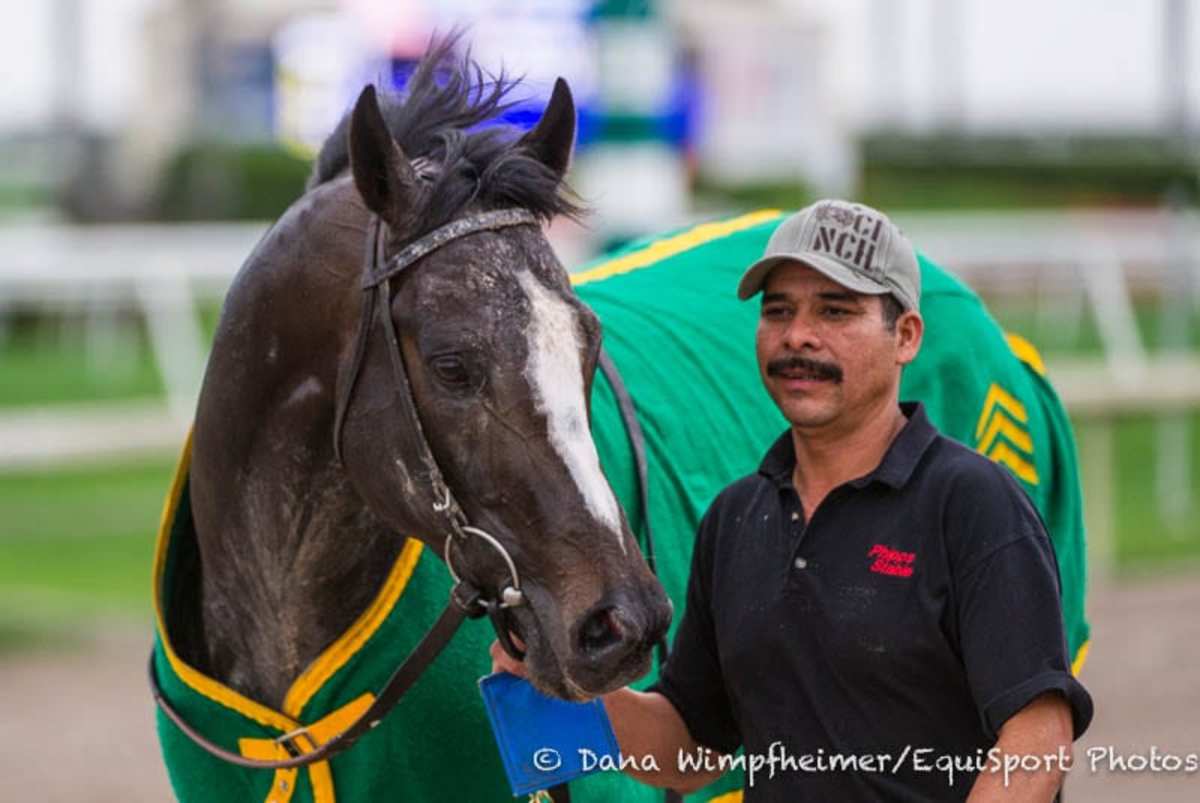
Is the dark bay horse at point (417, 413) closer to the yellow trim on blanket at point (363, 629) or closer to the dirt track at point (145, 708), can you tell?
the yellow trim on blanket at point (363, 629)

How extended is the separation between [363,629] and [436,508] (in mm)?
350

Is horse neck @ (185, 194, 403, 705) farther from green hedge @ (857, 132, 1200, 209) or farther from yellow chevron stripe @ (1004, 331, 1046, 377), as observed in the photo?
green hedge @ (857, 132, 1200, 209)

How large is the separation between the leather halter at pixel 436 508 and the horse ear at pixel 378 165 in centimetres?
5

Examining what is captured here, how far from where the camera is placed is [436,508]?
98.5 inches

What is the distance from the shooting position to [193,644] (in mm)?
3008

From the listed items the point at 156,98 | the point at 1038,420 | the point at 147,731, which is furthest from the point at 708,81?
the point at 1038,420

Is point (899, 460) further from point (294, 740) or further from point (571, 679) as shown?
point (294, 740)

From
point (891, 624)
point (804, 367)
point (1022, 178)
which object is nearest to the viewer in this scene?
point (891, 624)

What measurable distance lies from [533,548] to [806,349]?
0.43 meters

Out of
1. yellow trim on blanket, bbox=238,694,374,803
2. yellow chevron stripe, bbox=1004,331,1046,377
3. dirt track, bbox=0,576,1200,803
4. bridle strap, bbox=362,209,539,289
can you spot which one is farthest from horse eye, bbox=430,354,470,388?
dirt track, bbox=0,576,1200,803

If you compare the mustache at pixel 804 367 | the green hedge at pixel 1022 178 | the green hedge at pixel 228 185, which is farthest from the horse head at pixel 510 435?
the green hedge at pixel 1022 178

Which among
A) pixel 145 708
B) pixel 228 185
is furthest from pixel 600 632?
pixel 228 185

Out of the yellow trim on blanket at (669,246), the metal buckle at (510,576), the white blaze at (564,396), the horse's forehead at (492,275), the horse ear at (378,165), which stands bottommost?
the metal buckle at (510,576)

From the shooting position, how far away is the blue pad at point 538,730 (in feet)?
8.39
